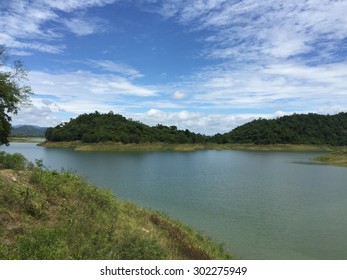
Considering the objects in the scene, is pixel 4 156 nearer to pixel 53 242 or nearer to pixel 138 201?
pixel 53 242

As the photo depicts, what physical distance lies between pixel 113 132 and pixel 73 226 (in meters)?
155

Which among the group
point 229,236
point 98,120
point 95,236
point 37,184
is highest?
point 98,120

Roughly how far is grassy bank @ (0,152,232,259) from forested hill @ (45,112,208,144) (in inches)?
5469

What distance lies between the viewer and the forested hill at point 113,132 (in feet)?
530

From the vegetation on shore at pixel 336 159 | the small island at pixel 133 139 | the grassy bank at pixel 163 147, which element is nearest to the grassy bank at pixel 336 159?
the vegetation on shore at pixel 336 159

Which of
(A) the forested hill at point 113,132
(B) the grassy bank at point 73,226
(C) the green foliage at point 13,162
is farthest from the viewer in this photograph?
(A) the forested hill at point 113,132

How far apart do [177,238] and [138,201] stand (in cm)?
1654

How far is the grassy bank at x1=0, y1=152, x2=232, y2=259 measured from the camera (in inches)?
469

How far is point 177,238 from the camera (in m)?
20.2

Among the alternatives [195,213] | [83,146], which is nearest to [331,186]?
[195,213]

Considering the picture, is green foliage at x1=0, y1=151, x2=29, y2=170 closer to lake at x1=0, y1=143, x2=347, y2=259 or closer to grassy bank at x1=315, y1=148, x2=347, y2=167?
lake at x1=0, y1=143, x2=347, y2=259

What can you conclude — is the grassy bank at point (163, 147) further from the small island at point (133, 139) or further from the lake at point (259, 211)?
the lake at point (259, 211)

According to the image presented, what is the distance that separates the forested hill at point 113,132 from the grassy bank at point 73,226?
139 m

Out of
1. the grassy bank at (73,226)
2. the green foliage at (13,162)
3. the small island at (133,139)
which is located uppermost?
the small island at (133,139)
